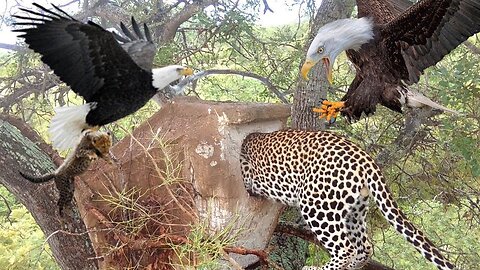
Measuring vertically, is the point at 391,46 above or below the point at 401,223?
above

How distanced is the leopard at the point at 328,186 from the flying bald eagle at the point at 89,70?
75 centimetres

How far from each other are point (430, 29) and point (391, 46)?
6.1 inches

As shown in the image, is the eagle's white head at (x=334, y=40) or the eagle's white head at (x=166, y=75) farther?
the eagle's white head at (x=334, y=40)

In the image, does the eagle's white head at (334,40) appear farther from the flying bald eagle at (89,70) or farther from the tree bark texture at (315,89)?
the tree bark texture at (315,89)

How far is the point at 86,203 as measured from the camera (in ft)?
7.22

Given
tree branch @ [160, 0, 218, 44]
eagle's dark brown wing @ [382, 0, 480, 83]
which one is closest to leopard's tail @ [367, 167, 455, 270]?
eagle's dark brown wing @ [382, 0, 480, 83]

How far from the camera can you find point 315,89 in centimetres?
291

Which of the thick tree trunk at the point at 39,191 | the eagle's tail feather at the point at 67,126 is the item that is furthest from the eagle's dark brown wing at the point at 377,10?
the thick tree trunk at the point at 39,191

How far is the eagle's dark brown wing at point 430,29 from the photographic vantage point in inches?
64.2

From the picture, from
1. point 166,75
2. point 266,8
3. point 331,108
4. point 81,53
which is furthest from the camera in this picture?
point 266,8

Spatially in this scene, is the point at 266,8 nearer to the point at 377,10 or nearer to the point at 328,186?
the point at 377,10

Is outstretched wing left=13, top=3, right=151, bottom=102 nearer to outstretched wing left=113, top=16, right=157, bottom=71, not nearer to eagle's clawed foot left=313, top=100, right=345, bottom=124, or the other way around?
outstretched wing left=113, top=16, right=157, bottom=71

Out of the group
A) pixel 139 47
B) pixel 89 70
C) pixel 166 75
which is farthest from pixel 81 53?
pixel 139 47

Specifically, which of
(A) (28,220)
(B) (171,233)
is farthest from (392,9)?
(A) (28,220)
